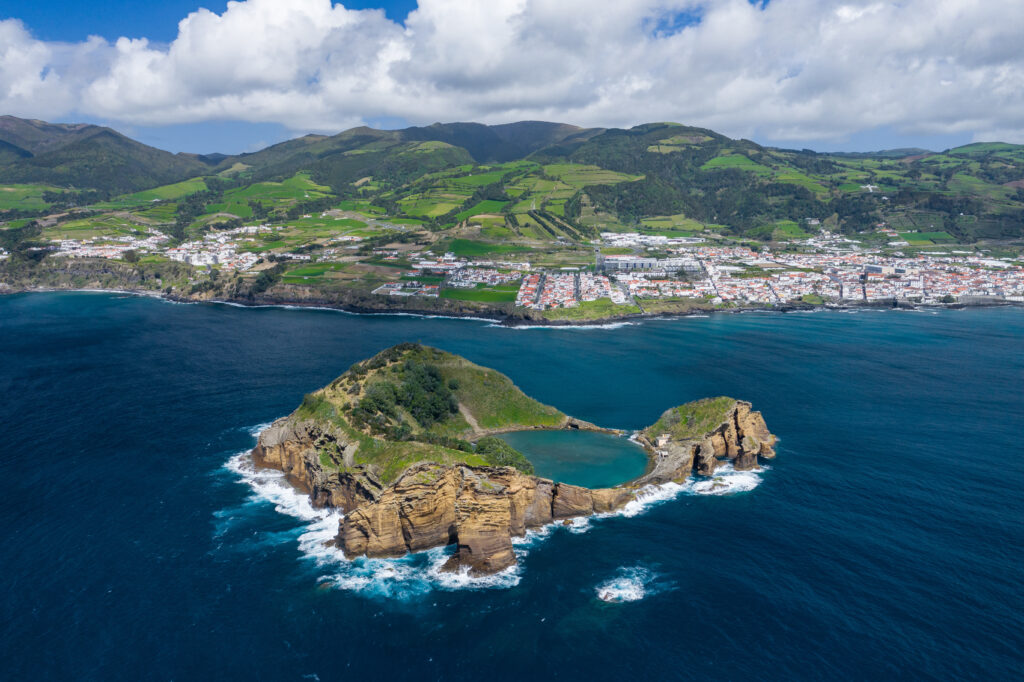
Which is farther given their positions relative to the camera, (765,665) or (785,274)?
(785,274)

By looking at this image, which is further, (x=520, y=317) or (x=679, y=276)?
(x=679, y=276)

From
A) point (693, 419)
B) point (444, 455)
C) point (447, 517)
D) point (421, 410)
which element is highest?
point (421, 410)

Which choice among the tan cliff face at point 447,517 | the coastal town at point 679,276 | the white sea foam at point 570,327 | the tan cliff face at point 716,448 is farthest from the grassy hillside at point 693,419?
the coastal town at point 679,276

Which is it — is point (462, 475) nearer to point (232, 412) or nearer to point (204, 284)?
point (232, 412)

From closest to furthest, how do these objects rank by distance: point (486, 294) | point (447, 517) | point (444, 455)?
point (447, 517) → point (444, 455) → point (486, 294)

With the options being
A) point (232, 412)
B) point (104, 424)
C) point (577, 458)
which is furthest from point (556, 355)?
point (104, 424)

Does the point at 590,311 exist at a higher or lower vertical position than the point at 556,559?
higher

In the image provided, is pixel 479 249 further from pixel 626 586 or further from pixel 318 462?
pixel 626 586

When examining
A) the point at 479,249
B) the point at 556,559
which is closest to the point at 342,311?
the point at 479,249
